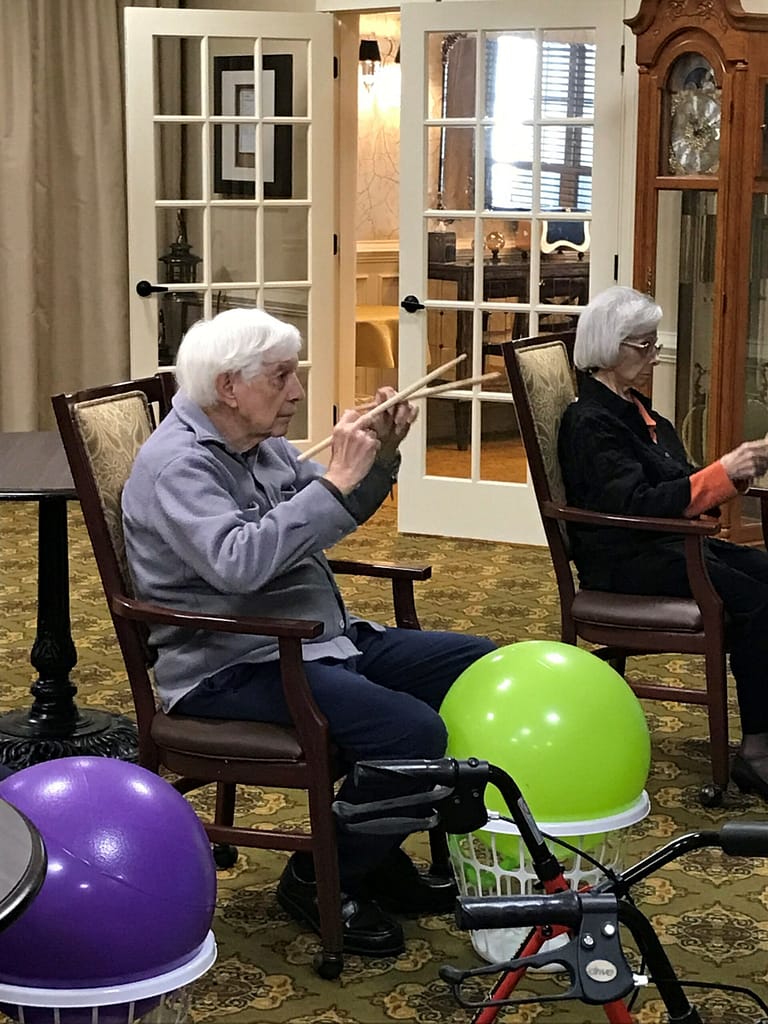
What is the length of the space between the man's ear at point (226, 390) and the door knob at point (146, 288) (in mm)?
3592

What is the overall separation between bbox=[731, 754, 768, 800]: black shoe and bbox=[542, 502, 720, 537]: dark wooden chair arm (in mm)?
491

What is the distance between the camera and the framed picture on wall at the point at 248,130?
6109 millimetres

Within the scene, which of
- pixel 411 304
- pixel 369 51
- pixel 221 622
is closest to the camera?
pixel 221 622

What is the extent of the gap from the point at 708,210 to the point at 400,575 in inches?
116

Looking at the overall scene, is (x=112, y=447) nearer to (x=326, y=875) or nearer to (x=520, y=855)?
(x=326, y=875)

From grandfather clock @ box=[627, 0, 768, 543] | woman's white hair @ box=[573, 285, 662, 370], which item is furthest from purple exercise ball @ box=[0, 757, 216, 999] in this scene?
grandfather clock @ box=[627, 0, 768, 543]

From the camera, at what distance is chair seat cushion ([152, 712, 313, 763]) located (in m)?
2.55

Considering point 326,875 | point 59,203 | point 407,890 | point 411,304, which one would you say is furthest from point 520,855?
point 59,203

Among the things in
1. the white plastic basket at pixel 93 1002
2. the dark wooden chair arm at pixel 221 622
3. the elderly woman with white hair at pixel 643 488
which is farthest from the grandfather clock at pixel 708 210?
the white plastic basket at pixel 93 1002

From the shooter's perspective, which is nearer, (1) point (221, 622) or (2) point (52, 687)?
(1) point (221, 622)

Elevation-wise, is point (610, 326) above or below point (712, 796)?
above

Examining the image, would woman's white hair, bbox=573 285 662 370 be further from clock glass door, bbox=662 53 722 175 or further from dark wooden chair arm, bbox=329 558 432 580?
clock glass door, bbox=662 53 722 175

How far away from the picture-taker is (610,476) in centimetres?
344

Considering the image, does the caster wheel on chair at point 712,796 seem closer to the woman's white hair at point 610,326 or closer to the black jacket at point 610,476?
the black jacket at point 610,476
